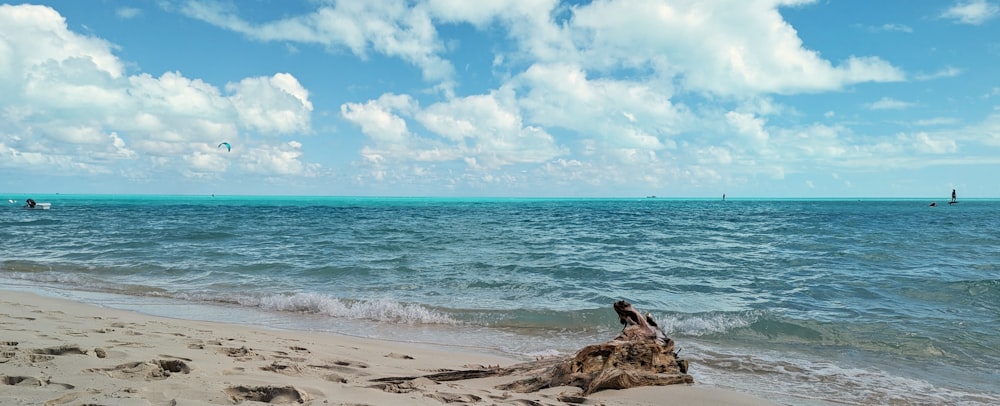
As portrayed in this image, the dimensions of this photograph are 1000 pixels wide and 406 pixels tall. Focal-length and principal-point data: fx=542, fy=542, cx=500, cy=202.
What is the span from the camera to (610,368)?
18.5 ft

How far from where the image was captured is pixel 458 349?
8.01 metres

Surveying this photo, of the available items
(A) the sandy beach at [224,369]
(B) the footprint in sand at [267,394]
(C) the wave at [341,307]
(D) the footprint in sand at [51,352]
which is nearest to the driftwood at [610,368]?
(A) the sandy beach at [224,369]

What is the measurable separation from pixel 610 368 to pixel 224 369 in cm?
376

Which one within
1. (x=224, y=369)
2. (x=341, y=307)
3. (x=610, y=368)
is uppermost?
(x=224, y=369)

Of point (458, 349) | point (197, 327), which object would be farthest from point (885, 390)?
point (197, 327)

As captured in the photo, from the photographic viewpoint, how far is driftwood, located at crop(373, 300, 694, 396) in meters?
5.46

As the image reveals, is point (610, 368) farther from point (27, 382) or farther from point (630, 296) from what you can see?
point (630, 296)

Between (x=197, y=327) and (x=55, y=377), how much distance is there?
4.02 metres

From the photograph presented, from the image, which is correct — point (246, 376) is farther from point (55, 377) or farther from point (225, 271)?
point (225, 271)

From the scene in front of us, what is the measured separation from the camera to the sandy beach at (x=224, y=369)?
4057 millimetres

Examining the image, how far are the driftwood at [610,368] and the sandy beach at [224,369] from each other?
A: 114 mm

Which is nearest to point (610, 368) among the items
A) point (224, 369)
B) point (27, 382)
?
point (224, 369)

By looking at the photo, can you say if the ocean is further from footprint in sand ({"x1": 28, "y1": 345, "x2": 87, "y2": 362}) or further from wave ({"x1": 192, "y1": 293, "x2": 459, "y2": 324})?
footprint in sand ({"x1": 28, "y1": 345, "x2": 87, "y2": 362})

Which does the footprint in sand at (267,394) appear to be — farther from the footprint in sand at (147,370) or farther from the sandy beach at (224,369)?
the footprint in sand at (147,370)
